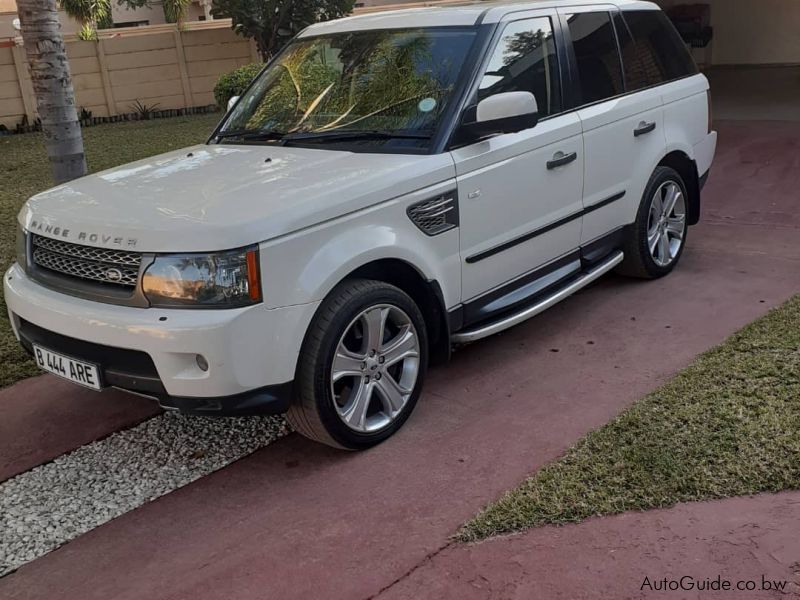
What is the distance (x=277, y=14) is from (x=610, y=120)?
10.8 metres

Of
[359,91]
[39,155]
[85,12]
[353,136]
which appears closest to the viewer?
[353,136]

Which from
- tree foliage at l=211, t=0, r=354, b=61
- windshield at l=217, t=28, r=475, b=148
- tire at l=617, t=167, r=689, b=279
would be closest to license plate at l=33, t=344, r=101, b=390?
windshield at l=217, t=28, r=475, b=148

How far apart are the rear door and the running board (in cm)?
20

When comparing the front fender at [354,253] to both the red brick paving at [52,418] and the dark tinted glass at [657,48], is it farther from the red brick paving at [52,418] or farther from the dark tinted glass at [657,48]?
the dark tinted glass at [657,48]

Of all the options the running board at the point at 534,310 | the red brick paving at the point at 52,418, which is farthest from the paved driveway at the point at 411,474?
the running board at the point at 534,310

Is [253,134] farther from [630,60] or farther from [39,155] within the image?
[39,155]

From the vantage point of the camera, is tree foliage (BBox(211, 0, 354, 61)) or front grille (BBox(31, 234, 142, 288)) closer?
front grille (BBox(31, 234, 142, 288))

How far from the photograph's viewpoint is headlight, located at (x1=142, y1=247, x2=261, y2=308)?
319cm

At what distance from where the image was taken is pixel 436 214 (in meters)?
3.92

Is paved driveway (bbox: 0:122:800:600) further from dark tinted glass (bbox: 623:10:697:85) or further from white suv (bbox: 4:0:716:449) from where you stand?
dark tinted glass (bbox: 623:10:697:85)

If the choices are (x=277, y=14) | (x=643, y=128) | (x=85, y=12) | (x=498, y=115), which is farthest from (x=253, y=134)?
(x=85, y=12)

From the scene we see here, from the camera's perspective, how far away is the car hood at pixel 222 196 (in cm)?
324

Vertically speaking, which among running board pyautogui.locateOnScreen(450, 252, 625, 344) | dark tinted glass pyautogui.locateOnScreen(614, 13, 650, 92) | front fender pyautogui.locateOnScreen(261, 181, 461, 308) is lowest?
running board pyautogui.locateOnScreen(450, 252, 625, 344)

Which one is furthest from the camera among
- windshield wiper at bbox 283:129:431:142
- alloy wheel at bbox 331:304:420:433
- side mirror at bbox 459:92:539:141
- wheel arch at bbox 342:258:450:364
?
windshield wiper at bbox 283:129:431:142
